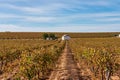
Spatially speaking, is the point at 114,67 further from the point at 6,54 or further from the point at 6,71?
the point at 6,54

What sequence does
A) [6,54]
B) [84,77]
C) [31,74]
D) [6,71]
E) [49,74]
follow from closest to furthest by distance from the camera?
1. [31,74]
2. [84,77]
3. [49,74]
4. [6,71]
5. [6,54]

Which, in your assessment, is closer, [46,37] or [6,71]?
[6,71]

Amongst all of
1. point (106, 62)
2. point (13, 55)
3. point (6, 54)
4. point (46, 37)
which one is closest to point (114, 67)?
point (106, 62)

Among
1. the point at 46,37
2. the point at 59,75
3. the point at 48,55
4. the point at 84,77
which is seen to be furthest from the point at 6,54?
the point at 46,37

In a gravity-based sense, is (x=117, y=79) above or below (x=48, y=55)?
below

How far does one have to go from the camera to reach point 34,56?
22.0 meters

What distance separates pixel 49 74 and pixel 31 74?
6806 millimetres

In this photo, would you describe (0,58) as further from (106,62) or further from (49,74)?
(106,62)

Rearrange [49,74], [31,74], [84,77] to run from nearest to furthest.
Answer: [31,74], [84,77], [49,74]

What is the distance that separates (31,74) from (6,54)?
1159cm

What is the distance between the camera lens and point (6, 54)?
2955 cm

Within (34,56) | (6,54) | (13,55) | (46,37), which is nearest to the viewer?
(34,56)

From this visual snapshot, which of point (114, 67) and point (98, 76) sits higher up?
point (114, 67)

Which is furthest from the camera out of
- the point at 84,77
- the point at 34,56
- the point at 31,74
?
the point at 84,77
